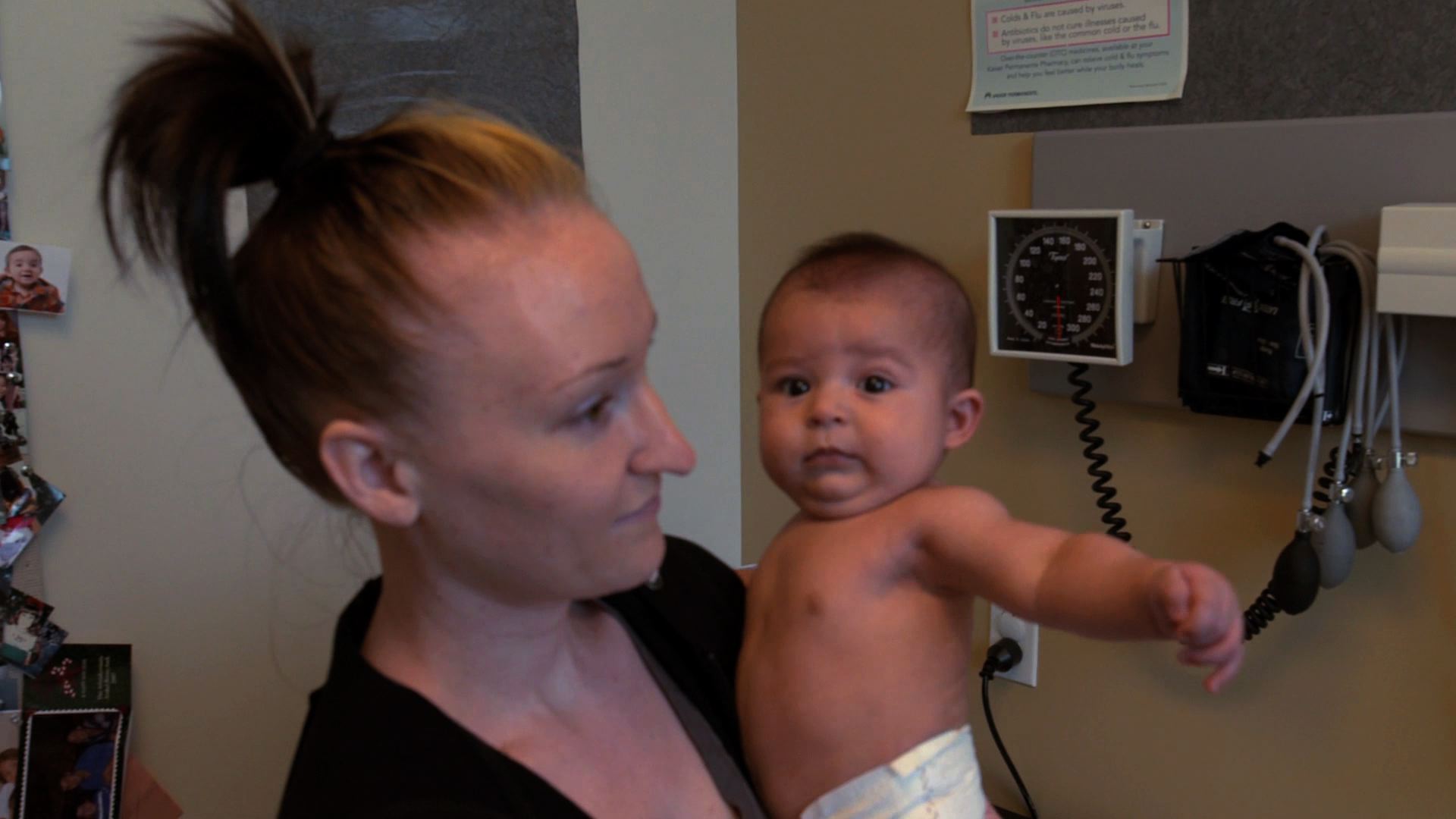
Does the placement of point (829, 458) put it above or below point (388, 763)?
above

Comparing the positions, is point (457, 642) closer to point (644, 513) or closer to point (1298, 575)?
point (644, 513)

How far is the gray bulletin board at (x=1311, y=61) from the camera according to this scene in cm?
94

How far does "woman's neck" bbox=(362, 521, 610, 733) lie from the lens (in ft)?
2.37

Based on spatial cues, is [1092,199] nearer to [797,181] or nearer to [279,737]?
[797,181]

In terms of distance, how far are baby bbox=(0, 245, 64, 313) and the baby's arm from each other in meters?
0.77

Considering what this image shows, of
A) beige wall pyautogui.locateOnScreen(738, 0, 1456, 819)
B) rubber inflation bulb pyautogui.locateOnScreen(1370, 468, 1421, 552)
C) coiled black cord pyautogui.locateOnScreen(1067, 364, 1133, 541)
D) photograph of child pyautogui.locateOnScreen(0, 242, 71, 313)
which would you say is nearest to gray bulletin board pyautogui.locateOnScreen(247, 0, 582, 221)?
photograph of child pyautogui.locateOnScreen(0, 242, 71, 313)

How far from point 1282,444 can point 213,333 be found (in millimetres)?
886

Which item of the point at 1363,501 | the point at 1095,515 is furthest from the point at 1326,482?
the point at 1095,515

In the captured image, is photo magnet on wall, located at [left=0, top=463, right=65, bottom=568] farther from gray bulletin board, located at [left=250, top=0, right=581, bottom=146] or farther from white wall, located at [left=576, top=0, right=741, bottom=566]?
white wall, located at [left=576, top=0, right=741, bottom=566]

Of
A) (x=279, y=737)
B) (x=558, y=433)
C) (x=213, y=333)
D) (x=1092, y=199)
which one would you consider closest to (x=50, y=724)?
(x=279, y=737)

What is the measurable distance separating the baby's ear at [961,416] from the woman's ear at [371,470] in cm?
45

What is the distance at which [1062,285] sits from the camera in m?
1.09

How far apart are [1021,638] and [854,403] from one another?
0.51 meters

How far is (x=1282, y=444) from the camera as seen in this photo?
104 cm
